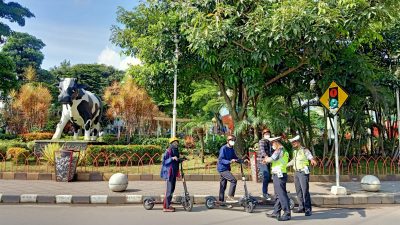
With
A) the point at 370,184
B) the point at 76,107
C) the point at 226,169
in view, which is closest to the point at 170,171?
the point at 226,169

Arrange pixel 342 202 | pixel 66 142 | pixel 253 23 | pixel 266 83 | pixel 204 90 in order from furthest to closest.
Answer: pixel 204 90
pixel 66 142
pixel 266 83
pixel 253 23
pixel 342 202

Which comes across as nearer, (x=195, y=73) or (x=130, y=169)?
(x=130, y=169)

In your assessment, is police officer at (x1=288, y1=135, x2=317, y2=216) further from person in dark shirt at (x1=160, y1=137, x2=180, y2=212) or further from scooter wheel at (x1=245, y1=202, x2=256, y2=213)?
person in dark shirt at (x1=160, y1=137, x2=180, y2=212)

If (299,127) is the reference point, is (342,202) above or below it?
below

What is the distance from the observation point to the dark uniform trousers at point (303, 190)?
23.0 ft

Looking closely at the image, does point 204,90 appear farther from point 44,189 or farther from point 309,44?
point 44,189

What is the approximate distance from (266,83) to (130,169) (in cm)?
588

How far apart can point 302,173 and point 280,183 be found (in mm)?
782

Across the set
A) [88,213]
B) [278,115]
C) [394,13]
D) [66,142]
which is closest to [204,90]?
[278,115]

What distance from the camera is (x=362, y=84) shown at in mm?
11695

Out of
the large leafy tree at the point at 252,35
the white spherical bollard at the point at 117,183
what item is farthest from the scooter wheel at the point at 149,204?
the large leafy tree at the point at 252,35

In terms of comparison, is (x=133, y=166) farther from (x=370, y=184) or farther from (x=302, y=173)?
(x=370, y=184)

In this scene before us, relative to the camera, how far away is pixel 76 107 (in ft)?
51.8

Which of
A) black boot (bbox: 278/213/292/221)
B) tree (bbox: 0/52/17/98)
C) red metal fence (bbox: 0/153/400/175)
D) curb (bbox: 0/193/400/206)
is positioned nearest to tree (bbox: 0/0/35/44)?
tree (bbox: 0/52/17/98)
